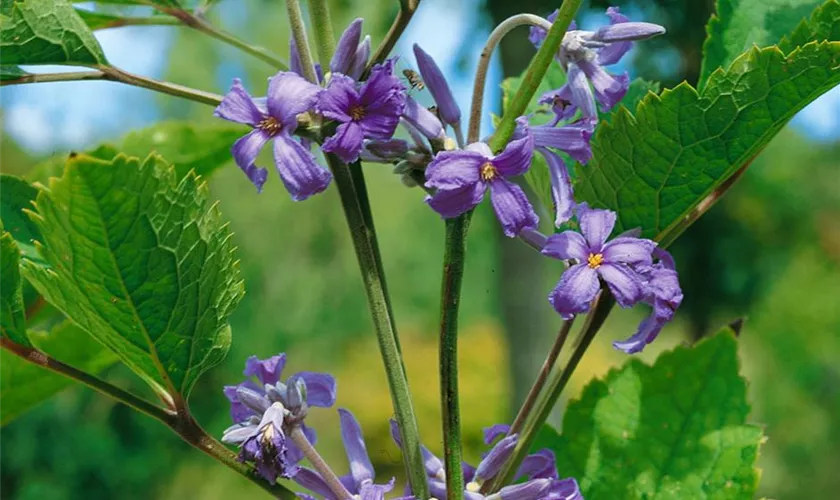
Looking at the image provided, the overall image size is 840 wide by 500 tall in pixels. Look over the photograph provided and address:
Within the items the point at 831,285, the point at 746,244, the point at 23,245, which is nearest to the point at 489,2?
the point at 746,244

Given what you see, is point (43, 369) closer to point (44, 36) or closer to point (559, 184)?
point (44, 36)

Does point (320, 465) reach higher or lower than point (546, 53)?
lower

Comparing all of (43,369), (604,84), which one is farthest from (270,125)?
(43,369)

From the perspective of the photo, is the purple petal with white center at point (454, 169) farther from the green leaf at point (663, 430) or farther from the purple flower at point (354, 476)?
the green leaf at point (663, 430)

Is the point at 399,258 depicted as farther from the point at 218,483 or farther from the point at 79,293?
the point at 79,293

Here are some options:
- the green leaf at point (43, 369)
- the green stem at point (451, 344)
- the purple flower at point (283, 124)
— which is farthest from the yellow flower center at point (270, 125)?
the green leaf at point (43, 369)

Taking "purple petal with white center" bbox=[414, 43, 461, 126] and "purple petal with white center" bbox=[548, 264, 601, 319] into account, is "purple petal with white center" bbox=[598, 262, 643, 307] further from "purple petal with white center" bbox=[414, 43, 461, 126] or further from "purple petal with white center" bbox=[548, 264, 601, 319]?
"purple petal with white center" bbox=[414, 43, 461, 126]
